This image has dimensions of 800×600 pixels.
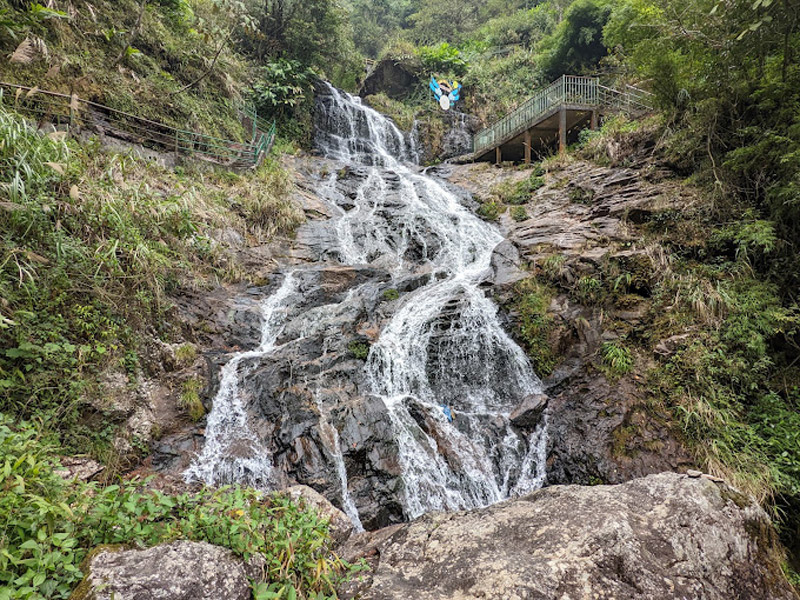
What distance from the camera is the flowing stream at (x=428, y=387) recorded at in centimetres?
472

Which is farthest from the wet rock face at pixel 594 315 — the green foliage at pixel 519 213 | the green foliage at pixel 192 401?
the green foliage at pixel 192 401

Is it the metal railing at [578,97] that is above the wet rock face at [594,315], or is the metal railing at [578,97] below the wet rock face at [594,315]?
above

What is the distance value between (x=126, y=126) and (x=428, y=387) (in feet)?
29.7

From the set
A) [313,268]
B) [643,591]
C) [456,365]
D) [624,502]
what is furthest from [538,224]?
[643,591]

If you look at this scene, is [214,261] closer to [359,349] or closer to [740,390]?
[359,349]

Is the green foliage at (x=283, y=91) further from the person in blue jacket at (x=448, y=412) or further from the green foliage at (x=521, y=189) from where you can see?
the person in blue jacket at (x=448, y=412)

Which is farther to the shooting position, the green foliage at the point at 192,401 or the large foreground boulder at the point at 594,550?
the green foliage at the point at 192,401

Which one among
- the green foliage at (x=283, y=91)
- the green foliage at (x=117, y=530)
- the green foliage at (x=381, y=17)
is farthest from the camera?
the green foliage at (x=381, y=17)

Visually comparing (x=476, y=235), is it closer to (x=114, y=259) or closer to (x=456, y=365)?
(x=456, y=365)

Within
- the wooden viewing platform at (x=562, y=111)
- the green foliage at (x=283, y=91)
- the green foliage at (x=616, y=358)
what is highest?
the green foliage at (x=283, y=91)

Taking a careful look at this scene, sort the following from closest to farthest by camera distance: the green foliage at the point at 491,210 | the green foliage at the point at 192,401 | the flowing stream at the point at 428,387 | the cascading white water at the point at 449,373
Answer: the flowing stream at the point at 428,387
the cascading white water at the point at 449,373
the green foliage at the point at 192,401
the green foliage at the point at 491,210

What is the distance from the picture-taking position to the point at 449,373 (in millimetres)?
6281

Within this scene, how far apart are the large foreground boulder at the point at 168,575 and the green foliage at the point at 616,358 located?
5.33 m

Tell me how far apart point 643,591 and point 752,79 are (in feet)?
25.4
